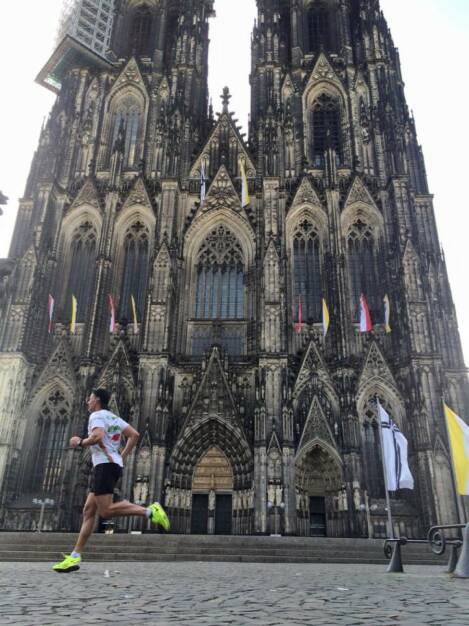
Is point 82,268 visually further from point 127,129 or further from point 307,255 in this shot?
point 307,255

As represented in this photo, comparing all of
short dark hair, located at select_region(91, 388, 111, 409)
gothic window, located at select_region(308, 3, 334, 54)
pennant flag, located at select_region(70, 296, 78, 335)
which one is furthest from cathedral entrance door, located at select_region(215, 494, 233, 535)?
gothic window, located at select_region(308, 3, 334, 54)

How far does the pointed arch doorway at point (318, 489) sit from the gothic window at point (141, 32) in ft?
91.5

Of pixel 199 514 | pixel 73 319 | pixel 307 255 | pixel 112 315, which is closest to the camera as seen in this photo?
pixel 199 514

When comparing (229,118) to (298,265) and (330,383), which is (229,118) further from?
(330,383)

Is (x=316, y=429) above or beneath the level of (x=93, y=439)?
above

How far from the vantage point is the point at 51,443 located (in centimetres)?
2492

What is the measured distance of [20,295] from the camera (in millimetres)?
26656

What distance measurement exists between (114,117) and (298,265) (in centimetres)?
1526

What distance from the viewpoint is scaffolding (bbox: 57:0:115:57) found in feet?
120

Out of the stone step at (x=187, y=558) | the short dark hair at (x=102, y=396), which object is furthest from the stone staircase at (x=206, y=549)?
the short dark hair at (x=102, y=396)

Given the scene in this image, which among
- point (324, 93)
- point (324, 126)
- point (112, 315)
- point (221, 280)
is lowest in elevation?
point (112, 315)

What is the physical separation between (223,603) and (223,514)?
66.8ft

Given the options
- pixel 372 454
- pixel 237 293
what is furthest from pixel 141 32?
pixel 372 454

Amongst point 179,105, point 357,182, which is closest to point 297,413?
point 357,182
